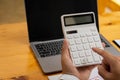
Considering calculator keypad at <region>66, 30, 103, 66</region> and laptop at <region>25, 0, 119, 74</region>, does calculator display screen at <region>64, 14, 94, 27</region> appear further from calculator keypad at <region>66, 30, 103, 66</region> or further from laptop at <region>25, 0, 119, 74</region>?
laptop at <region>25, 0, 119, 74</region>

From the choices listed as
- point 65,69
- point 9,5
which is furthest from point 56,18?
point 9,5

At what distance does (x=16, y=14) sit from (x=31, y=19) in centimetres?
198

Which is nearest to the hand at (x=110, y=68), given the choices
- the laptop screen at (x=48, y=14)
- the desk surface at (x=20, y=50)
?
the desk surface at (x=20, y=50)

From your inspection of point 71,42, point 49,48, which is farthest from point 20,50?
point 71,42

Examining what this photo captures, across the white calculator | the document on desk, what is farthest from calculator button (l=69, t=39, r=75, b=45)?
the document on desk

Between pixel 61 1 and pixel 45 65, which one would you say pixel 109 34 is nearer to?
pixel 61 1

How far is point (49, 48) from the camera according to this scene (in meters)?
0.99

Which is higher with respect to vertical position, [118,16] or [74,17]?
[74,17]

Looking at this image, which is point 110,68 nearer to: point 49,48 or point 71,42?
point 71,42

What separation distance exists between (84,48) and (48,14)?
0.26 m

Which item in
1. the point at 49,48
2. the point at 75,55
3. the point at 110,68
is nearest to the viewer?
the point at 110,68

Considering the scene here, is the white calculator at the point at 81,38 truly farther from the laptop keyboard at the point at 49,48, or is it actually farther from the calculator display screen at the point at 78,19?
the laptop keyboard at the point at 49,48

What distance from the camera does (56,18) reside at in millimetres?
1055

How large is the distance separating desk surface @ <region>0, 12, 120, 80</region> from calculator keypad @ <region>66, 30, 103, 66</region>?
0.12m
